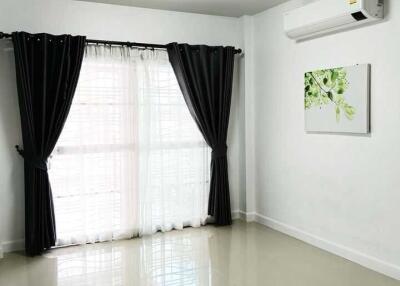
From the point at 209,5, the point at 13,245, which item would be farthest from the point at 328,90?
the point at 13,245

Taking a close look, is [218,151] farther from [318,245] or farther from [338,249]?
[338,249]

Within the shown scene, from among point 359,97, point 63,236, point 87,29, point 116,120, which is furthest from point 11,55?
point 359,97

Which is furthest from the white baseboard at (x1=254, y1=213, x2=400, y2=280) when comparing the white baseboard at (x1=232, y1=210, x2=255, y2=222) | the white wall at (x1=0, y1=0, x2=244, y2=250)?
the white wall at (x1=0, y1=0, x2=244, y2=250)

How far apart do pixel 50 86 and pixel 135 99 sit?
88 centimetres

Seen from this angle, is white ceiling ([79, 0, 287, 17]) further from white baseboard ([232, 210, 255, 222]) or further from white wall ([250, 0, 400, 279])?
white baseboard ([232, 210, 255, 222])

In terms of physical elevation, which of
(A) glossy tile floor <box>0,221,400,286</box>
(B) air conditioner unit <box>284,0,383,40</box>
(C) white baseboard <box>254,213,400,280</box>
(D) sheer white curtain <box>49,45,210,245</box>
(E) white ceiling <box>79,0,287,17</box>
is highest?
(E) white ceiling <box>79,0,287,17</box>

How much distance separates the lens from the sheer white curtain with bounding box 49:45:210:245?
4.19m

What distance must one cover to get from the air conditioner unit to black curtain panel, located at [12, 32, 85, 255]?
7.02ft

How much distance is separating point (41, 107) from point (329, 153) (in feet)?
9.21

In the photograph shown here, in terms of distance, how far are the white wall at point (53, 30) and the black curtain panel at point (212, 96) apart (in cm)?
24

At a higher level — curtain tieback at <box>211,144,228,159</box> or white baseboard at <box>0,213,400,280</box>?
curtain tieback at <box>211,144,228,159</box>

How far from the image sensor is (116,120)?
14.3ft

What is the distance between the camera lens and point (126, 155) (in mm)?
4398

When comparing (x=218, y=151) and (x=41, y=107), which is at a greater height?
(x=41, y=107)
